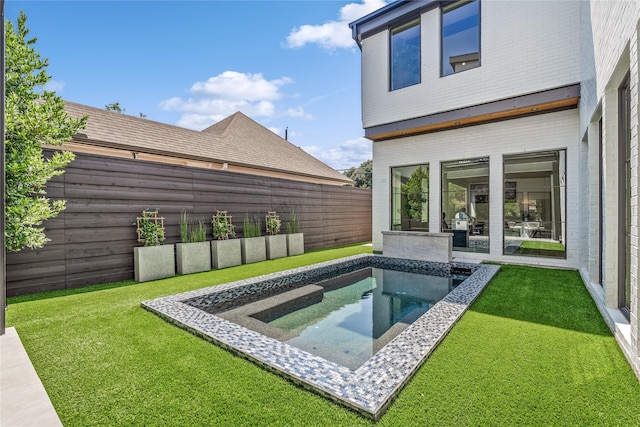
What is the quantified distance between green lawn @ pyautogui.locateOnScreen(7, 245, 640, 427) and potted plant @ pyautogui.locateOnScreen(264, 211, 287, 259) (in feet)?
15.1

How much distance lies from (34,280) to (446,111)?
9536 millimetres

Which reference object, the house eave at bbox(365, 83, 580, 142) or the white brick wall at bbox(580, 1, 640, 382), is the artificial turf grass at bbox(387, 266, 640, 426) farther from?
the house eave at bbox(365, 83, 580, 142)

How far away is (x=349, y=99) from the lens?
1295 centimetres

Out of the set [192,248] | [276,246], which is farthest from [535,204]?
[192,248]

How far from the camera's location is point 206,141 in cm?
1092

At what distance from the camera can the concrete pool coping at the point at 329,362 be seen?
7.07 feet

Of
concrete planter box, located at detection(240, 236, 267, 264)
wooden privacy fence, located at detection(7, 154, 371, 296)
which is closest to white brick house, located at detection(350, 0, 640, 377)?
concrete planter box, located at detection(240, 236, 267, 264)

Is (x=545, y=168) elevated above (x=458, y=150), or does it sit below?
below

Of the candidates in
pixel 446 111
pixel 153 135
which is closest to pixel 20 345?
pixel 153 135

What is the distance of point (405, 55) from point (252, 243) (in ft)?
24.0

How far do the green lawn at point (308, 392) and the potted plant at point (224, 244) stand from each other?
315 cm

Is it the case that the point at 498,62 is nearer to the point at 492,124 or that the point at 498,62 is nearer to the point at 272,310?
the point at 492,124

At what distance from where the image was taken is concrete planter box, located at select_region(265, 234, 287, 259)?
332 inches

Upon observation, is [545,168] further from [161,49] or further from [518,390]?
[161,49]
